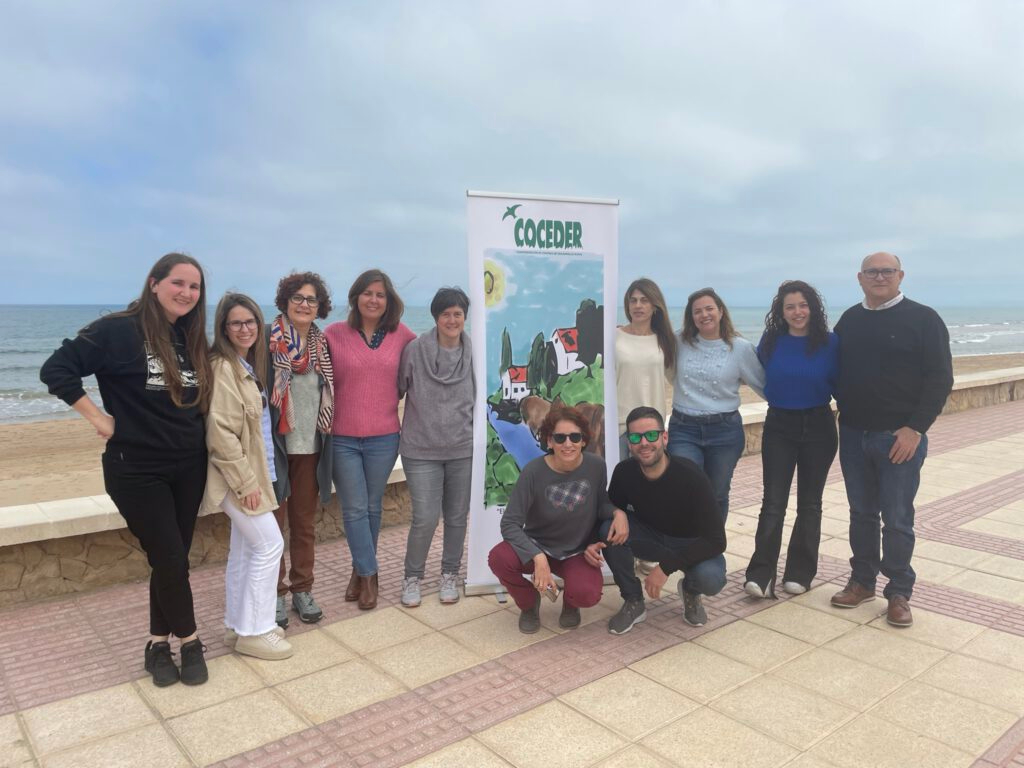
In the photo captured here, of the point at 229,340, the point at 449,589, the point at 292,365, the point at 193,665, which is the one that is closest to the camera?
the point at 193,665

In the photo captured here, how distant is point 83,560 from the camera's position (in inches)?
164

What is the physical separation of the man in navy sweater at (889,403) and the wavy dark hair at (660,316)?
0.87m

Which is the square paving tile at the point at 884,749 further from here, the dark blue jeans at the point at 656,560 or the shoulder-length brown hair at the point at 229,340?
the shoulder-length brown hair at the point at 229,340

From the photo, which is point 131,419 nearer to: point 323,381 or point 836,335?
point 323,381

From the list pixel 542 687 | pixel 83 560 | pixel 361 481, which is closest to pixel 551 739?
pixel 542 687

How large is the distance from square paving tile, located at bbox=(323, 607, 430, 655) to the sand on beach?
5239mm

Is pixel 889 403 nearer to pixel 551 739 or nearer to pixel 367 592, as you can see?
pixel 551 739

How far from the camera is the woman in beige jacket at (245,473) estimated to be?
Answer: 10.2ft

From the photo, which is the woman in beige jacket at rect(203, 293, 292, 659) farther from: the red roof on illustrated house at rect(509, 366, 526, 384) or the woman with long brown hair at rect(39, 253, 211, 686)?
the red roof on illustrated house at rect(509, 366, 526, 384)

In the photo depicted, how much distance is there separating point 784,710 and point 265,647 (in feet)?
7.20

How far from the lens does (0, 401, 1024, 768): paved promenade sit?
2.58 meters

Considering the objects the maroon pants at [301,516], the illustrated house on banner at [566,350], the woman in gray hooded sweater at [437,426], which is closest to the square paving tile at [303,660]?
the maroon pants at [301,516]

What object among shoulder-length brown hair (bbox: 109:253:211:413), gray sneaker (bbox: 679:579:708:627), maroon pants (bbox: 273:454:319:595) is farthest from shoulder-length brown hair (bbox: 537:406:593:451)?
shoulder-length brown hair (bbox: 109:253:211:413)

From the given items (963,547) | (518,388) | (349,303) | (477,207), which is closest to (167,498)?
(349,303)
